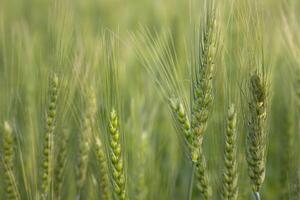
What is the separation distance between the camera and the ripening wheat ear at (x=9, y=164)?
5.32ft

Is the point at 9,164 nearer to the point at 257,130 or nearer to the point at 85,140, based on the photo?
the point at 85,140

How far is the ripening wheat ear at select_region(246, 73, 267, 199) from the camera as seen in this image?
4.84 ft

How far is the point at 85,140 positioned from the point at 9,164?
25 centimetres

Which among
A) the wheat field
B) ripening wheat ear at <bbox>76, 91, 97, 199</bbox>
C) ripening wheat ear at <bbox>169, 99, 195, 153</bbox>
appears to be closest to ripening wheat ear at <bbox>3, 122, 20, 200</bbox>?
the wheat field

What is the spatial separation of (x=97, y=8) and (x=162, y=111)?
61.0 inches

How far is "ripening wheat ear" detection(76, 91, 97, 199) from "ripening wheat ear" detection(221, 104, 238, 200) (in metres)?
0.45

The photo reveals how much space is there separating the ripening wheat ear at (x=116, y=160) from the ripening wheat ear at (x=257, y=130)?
35 cm

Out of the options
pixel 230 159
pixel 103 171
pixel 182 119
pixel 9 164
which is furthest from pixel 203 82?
pixel 9 164

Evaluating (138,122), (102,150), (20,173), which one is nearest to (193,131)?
(102,150)

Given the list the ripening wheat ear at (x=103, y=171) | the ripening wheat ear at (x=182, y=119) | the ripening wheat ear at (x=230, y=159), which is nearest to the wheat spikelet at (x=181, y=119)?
the ripening wheat ear at (x=182, y=119)

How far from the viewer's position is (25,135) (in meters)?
1.96

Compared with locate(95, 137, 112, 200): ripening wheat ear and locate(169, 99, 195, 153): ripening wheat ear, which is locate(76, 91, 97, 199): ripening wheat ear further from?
locate(169, 99, 195, 153): ripening wheat ear

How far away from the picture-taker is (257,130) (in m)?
1.48

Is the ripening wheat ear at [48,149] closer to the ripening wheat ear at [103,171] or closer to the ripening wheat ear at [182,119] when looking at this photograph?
the ripening wheat ear at [103,171]
